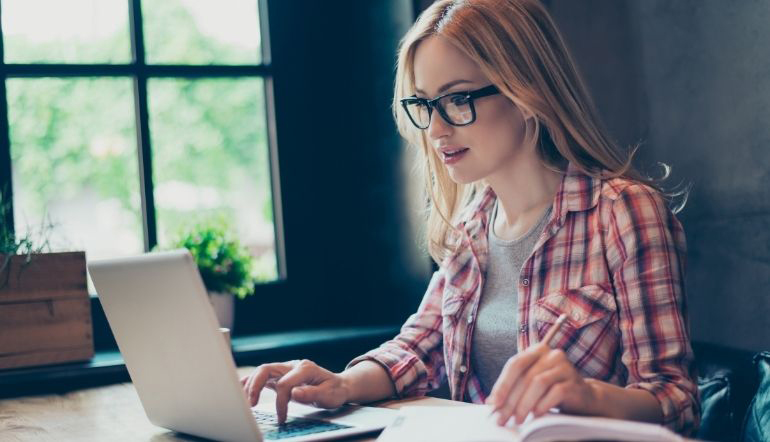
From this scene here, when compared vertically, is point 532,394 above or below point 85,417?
above

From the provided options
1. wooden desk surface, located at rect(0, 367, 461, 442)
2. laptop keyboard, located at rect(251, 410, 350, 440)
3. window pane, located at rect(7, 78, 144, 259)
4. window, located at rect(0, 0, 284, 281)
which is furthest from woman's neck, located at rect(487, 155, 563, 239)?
window pane, located at rect(7, 78, 144, 259)

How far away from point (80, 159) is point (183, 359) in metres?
1.78

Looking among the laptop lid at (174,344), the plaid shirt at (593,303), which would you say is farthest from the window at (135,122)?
the laptop lid at (174,344)

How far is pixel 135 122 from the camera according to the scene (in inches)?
114

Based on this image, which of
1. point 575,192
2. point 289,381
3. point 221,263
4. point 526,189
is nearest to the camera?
point 289,381

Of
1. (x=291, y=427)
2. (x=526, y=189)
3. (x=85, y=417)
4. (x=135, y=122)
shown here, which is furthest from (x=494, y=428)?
(x=135, y=122)

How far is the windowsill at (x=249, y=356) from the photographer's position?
224cm

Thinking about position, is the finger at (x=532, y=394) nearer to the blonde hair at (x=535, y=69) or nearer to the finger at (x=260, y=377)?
the finger at (x=260, y=377)

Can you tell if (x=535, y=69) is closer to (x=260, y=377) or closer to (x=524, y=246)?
(x=524, y=246)

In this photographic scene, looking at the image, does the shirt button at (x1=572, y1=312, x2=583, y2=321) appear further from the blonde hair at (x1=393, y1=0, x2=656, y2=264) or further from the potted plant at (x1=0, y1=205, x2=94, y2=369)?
the potted plant at (x1=0, y1=205, x2=94, y2=369)

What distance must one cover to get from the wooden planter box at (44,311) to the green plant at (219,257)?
1.19 ft

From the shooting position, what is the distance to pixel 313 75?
3094 mm

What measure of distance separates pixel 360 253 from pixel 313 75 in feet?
2.02

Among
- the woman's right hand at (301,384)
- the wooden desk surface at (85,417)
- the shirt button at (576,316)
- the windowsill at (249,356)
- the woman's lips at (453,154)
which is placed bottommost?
the windowsill at (249,356)
